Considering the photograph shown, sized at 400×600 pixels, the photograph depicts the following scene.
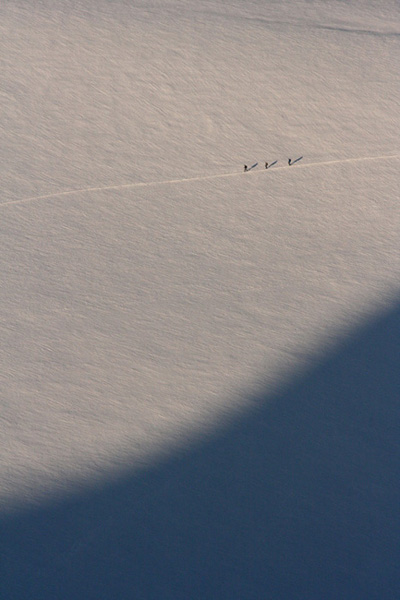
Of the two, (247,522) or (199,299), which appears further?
(199,299)

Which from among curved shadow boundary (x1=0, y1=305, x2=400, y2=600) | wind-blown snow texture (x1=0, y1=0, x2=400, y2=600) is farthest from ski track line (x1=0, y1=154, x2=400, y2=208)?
curved shadow boundary (x1=0, y1=305, x2=400, y2=600)

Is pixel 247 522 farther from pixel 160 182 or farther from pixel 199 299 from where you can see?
pixel 160 182

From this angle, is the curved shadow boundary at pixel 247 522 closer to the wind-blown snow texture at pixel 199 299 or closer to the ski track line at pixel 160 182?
the wind-blown snow texture at pixel 199 299

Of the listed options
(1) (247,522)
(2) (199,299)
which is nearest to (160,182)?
(2) (199,299)

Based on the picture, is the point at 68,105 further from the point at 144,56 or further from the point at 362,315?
the point at 362,315

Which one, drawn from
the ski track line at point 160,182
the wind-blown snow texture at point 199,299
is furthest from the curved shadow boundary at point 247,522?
the ski track line at point 160,182
